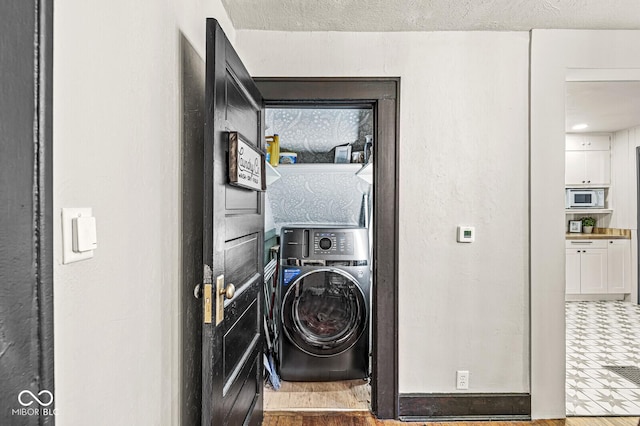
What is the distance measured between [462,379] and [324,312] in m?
1.09

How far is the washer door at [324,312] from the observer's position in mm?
3111

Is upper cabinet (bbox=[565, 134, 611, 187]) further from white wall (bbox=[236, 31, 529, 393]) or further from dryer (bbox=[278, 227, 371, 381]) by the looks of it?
dryer (bbox=[278, 227, 371, 381])

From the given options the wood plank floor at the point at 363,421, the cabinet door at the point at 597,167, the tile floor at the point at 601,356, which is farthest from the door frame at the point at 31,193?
the cabinet door at the point at 597,167

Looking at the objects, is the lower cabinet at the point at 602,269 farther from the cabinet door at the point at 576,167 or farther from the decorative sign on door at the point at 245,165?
the decorative sign on door at the point at 245,165

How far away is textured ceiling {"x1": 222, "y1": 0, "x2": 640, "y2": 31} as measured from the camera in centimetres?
215

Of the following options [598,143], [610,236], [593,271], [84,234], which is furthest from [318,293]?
[598,143]

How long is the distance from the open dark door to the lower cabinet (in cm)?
503

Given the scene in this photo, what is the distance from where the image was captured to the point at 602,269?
224 inches

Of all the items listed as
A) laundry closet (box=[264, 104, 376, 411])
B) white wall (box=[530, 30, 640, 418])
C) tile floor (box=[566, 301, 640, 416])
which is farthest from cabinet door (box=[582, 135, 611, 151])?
laundry closet (box=[264, 104, 376, 411])

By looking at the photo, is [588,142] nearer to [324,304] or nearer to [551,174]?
[551,174]

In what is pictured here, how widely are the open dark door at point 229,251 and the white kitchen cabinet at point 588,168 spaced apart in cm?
531

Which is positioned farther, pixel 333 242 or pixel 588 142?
pixel 588 142

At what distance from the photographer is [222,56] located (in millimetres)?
1579

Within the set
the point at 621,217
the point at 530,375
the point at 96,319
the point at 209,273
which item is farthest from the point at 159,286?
the point at 621,217
